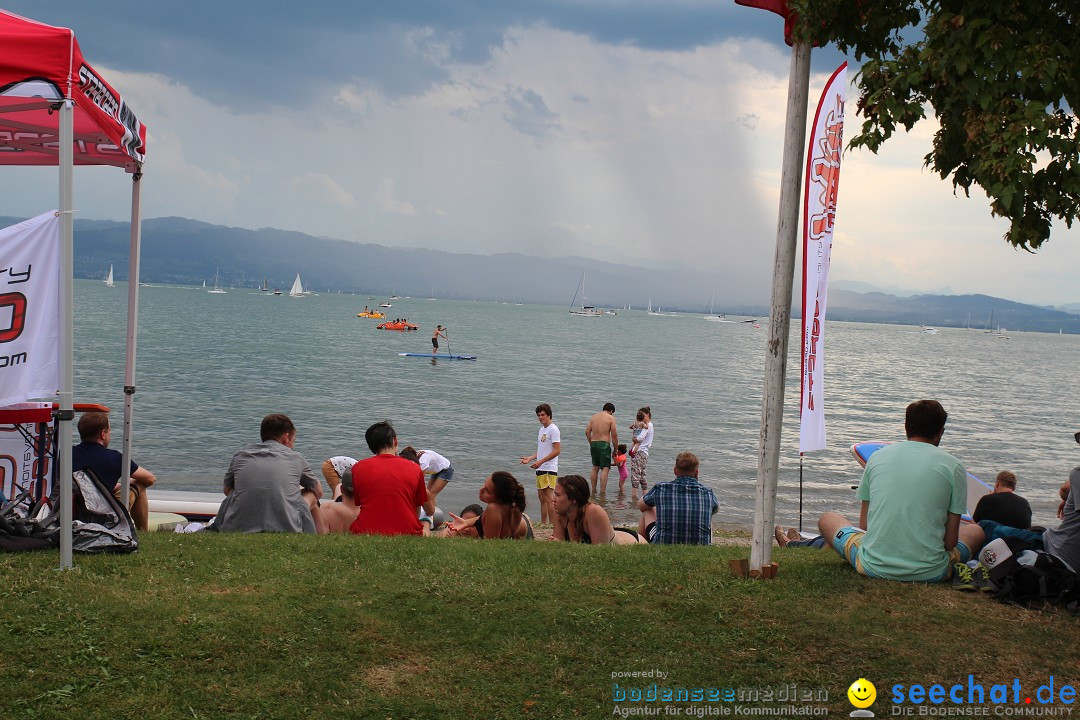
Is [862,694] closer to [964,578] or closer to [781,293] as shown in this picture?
[964,578]

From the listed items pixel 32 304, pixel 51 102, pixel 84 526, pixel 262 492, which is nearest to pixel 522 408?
pixel 262 492

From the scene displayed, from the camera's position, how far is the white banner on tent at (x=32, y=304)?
5578 millimetres

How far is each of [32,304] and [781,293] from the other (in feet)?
16.1

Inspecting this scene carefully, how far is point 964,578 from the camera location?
5754mm

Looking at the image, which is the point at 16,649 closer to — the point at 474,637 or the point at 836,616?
the point at 474,637

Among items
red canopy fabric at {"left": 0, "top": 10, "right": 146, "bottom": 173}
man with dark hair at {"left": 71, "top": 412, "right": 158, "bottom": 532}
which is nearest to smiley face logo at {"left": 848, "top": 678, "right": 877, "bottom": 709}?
red canopy fabric at {"left": 0, "top": 10, "right": 146, "bottom": 173}

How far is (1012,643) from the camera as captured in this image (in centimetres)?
481

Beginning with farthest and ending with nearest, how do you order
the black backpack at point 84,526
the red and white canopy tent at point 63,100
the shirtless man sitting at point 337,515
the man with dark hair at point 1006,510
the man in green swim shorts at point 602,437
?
the man in green swim shorts at point 602,437 → the man with dark hair at point 1006,510 → the shirtless man sitting at point 337,515 → the black backpack at point 84,526 → the red and white canopy tent at point 63,100

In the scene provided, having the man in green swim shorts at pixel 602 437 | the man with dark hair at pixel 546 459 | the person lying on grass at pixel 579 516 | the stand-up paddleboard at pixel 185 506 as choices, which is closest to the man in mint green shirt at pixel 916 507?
the person lying on grass at pixel 579 516

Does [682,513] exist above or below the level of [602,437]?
above

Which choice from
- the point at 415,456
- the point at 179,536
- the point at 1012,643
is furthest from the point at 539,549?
the point at 415,456

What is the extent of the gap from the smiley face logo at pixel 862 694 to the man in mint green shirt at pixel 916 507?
1.78 metres

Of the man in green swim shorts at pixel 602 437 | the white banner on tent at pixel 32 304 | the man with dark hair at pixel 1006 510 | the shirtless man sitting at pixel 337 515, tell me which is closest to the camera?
the white banner on tent at pixel 32 304

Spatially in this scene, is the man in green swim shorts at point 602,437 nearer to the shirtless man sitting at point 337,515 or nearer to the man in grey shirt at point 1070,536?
the shirtless man sitting at point 337,515
